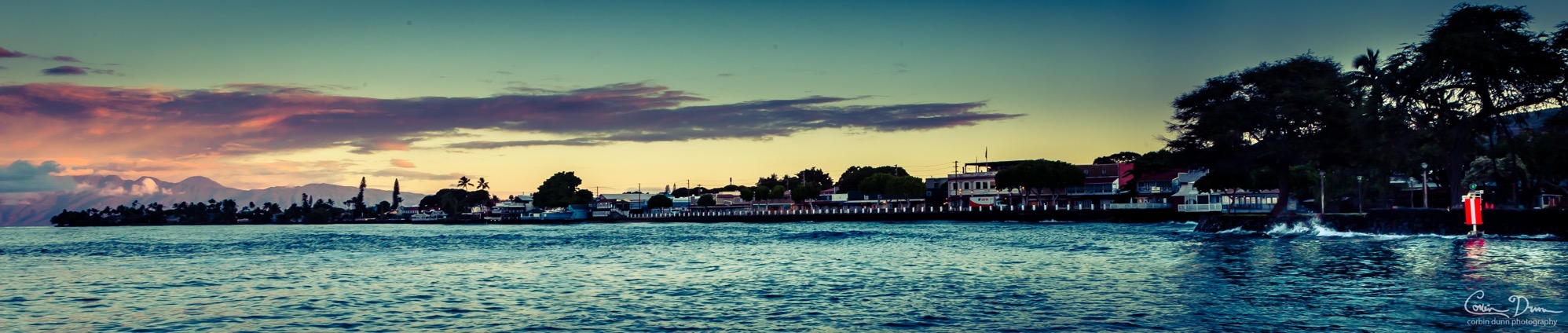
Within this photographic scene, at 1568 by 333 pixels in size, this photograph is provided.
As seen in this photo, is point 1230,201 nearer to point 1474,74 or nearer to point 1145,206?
point 1145,206

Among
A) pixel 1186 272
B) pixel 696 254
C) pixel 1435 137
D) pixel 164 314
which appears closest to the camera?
pixel 164 314

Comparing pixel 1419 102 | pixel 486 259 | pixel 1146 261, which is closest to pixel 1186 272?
pixel 1146 261

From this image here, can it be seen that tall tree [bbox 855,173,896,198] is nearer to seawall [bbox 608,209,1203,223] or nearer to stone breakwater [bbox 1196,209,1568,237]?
seawall [bbox 608,209,1203,223]

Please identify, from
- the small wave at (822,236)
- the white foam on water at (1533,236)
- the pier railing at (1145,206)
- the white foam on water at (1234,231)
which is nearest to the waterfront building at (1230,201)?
the pier railing at (1145,206)

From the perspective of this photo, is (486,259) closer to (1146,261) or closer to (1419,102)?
(1146,261)

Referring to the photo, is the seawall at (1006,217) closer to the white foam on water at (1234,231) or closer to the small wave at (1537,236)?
the white foam on water at (1234,231)

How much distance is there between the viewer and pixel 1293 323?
15461mm

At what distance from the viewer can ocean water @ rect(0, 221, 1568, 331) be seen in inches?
663

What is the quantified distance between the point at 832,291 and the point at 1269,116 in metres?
50.9

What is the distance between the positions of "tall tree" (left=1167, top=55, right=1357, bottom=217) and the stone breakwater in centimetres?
547

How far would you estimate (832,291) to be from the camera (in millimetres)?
22750

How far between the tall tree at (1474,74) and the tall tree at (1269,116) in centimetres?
809

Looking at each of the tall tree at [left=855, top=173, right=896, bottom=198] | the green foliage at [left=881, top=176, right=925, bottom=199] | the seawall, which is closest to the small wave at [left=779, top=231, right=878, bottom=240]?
the seawall

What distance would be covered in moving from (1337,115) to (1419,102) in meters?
9.03
